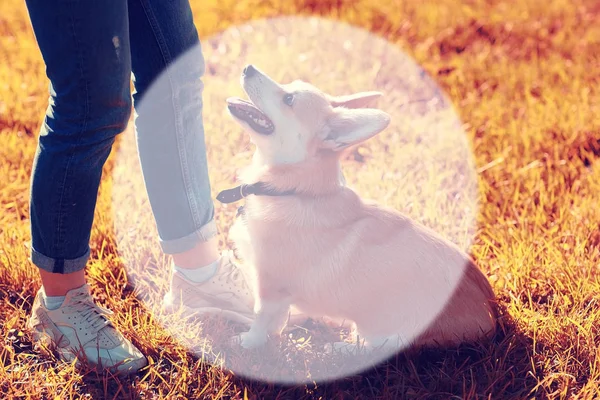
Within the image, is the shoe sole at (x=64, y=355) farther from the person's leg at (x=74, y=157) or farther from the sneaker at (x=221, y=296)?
the sneaker at (x=221, y=296)

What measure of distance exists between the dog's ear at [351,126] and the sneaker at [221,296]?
0.74 metres

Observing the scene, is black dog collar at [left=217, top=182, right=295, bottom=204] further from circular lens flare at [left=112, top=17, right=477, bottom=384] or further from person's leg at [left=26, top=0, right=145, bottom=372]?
person's leg at [left=26, top=0, right=145, bottom=372]

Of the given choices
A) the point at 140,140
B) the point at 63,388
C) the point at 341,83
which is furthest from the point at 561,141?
the point at 63,388

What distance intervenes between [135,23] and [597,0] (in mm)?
5223

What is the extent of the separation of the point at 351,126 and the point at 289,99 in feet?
1.12

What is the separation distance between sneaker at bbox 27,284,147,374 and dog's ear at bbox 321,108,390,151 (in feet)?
3.45

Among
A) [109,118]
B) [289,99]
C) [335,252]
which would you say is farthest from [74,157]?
[335,252]

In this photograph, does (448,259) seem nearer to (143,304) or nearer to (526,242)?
A: (526,242)

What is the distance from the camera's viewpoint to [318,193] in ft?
Result: 8.13

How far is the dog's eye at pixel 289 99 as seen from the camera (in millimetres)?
2584

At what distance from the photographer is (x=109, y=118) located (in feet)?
6.91

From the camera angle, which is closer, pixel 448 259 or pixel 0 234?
pixel 448 259

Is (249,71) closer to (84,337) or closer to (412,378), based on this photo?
(84,337)

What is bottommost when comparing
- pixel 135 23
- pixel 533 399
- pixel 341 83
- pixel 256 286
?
pixel 533 399
